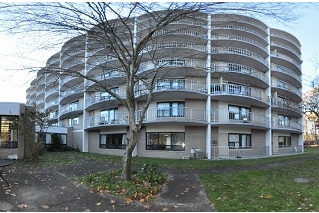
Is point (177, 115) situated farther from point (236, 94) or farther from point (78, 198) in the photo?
point (78, 198)

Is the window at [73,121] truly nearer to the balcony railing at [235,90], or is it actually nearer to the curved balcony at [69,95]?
the curved balcony at [69,95]

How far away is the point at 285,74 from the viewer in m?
31.3

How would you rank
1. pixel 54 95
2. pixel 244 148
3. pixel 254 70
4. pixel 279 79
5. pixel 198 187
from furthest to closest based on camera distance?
pixel 54 95
pixel 279 79
pixel 254 70
pixel 244 148
pixel 198 187

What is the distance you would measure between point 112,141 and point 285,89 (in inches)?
777

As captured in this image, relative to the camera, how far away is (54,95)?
44156mm

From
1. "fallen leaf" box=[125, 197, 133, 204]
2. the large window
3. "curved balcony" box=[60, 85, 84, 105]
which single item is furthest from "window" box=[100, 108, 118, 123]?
"fallen leaf" box=[125, 197, 133, 204]

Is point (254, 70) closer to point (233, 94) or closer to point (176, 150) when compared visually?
point (233, 94)

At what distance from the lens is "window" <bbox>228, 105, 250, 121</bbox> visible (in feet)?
82.9

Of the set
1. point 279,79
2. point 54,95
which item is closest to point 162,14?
point 279,79

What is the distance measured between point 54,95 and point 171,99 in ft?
87.2

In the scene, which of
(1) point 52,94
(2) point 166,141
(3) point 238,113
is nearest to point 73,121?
(1) point 52,94

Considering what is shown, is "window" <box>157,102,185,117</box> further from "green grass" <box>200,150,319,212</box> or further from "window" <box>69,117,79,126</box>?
"window" <box>69,117,79,126</box>

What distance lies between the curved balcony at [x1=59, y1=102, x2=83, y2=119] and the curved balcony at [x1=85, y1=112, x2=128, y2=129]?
2886 mm

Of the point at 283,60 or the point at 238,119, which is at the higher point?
the point at 283,60
